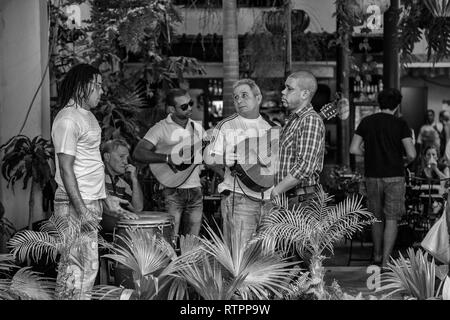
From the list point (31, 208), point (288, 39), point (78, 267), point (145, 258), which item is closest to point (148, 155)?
point (31, 208)

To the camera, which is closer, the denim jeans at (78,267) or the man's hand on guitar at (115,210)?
the denim jeans at (78,267)

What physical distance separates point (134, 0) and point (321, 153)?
13.4 feet

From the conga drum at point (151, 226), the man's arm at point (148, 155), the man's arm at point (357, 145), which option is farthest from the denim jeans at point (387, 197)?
the conga drum at point (151, 226)

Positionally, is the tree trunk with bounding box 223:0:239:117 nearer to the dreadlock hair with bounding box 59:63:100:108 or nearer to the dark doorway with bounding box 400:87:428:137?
the dreadlock hair with bounding box 59:63:100:108

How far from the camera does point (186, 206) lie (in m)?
6.61

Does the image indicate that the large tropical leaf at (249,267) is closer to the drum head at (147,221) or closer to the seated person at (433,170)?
the drum head at (147,221)

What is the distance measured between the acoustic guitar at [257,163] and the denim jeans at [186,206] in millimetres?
1314

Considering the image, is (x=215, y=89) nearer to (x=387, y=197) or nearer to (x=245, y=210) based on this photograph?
(x=387, y=197)

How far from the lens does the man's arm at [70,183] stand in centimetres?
457

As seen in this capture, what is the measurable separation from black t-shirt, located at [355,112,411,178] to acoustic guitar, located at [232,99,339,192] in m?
1.94

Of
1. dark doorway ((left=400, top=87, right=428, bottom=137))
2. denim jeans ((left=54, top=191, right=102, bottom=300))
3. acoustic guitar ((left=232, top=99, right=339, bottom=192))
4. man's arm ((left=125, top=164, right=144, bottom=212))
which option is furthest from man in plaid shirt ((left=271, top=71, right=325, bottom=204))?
dark doorway ((left=400, top=87, right=428, bottom=137))

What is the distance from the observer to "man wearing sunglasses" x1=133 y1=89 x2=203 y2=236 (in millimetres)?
6586
